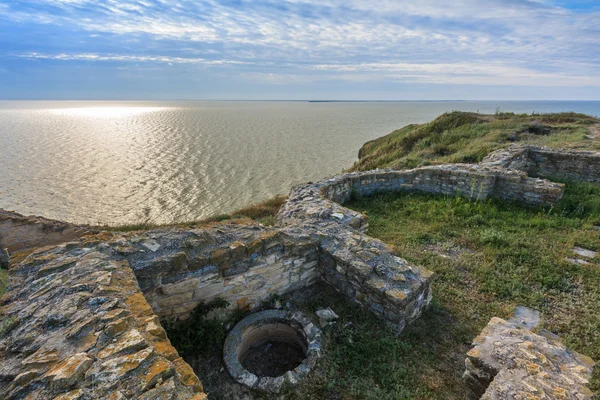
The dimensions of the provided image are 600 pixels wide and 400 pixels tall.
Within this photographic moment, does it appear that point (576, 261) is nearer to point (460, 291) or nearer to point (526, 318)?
point (526, 318)

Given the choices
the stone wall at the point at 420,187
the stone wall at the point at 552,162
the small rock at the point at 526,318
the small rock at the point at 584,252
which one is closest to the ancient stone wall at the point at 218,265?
the stone wall at the point at 420,187

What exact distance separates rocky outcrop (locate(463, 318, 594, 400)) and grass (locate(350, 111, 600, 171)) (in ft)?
33.5

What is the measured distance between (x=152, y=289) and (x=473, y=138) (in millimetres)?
20028

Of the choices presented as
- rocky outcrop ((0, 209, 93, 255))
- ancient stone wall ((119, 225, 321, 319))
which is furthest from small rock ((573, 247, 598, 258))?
rocky outcrop ((0, 209, 93, 255))

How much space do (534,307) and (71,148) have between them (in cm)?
3842

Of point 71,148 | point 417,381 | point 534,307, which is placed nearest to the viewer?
point 417,381

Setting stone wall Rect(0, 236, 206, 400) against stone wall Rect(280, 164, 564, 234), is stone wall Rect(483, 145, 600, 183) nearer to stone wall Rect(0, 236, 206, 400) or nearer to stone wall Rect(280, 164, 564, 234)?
stone wall Rect(280, 164, 564, 234)

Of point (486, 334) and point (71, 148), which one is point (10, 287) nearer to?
point (486, 334)


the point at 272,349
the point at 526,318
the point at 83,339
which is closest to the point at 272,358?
the point at 272,349

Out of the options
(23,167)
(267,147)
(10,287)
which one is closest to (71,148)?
(23,167)

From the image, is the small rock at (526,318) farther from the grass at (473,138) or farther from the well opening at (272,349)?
the grass at (473,138)

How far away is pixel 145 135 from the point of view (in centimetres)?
4122

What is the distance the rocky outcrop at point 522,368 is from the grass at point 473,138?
10.2m

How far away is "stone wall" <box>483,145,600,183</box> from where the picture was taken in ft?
35.7
